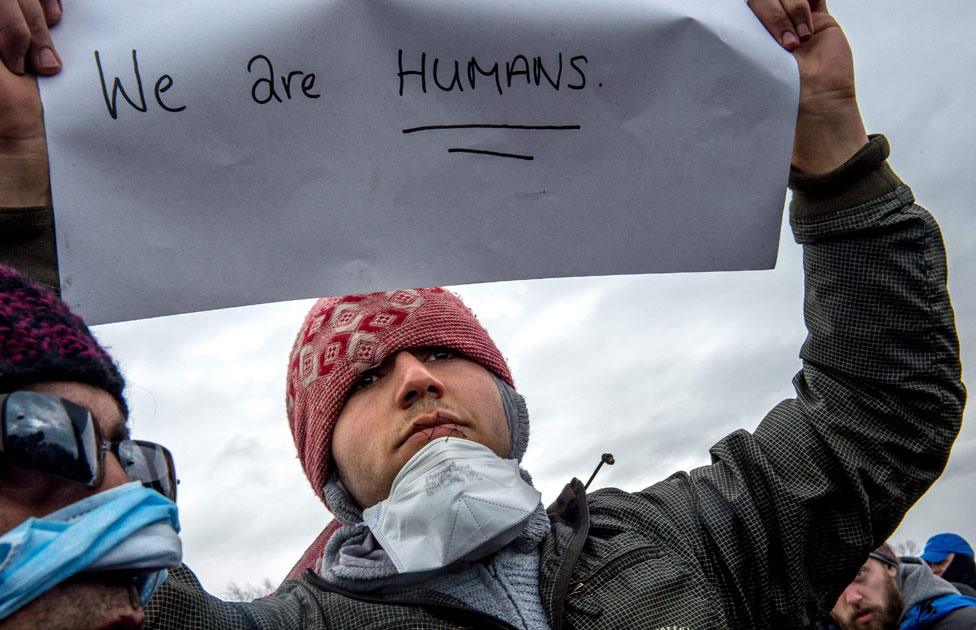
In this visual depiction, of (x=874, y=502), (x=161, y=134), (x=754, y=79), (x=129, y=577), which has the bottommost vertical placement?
(x=874, y=502)

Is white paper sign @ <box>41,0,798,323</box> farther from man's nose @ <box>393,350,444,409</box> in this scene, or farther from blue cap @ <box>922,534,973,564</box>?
blue cap @ <box>922,534,973,564</box>

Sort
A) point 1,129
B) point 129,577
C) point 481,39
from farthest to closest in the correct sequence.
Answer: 1. point 481,39
2. point 1,129
3. point 129,577

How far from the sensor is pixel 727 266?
80.5 inches

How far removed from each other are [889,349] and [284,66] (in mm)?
1730

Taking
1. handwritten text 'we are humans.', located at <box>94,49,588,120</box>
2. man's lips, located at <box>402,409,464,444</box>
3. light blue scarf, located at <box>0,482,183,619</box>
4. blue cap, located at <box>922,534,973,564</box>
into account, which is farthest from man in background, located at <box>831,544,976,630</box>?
light blue scarf, located at <box>0,482,183,619</box>

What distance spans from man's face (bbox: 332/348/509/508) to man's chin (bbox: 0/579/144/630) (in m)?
1.08

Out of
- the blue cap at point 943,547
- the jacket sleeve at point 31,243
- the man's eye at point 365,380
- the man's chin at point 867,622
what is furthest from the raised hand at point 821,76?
the blue cap at point 943,547

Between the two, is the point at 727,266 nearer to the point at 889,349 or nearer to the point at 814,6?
the point at 889,349

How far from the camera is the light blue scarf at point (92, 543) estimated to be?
897mm

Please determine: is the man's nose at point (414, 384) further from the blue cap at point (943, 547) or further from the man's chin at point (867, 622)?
the blue cap at point (943, 547)

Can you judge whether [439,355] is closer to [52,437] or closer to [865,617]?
[52,437]

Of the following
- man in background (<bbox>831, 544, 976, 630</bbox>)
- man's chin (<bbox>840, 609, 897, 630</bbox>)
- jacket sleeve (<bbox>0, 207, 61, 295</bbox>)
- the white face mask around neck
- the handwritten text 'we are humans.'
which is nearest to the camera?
jacket sleeve (<bbox>0, 207, 61, 295</bbox>)

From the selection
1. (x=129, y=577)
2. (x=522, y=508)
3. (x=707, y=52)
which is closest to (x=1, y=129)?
(x=129, y=577)

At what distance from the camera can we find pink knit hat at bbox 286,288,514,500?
227 cm
